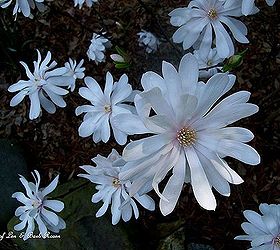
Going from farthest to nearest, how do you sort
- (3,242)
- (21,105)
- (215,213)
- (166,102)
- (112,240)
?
(21,105) → (3,242) → (215,213) → (112,240) → (166,102)

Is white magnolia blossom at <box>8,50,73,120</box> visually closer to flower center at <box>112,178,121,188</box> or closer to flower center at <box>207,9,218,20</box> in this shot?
flower center at <box>112,178,121,188</box>

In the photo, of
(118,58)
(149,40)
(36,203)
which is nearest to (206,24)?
(118,58)

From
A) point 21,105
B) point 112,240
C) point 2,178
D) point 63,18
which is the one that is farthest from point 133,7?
point 112,240

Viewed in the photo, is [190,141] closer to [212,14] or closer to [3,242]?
[212,14]

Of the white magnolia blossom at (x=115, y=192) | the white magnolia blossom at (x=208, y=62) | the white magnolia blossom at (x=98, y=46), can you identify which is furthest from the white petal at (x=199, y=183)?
the white magnolia blossom at (x=98, y=46)

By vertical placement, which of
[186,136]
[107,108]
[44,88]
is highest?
[44,88]

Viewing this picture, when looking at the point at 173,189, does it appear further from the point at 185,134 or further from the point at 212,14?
the point at 212,14

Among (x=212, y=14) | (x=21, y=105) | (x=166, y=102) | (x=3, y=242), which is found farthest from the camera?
(x=21, y=105)
